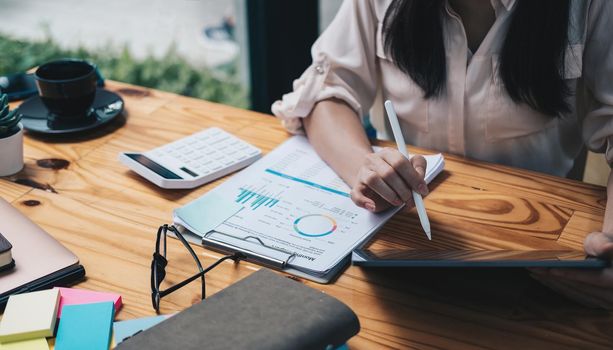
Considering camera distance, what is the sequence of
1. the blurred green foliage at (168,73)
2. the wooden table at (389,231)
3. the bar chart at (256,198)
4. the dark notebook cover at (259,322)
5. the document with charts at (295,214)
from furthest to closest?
the blurred green foliage at (168,73), the bar chart at (256,198), the document with charts at (295,214), the wooden table at (389,231), the dark notebook cover at (259,322)

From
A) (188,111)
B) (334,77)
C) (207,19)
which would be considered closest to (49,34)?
(207,19)

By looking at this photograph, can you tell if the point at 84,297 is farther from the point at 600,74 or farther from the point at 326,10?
the point at 326,10

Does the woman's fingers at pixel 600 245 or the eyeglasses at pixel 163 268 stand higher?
the woman's fingers at pixel 600 245

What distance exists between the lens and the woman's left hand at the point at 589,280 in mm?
815

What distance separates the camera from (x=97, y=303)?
2.74 ft

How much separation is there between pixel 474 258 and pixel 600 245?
151 millimetres

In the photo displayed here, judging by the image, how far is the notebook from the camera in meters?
0.87

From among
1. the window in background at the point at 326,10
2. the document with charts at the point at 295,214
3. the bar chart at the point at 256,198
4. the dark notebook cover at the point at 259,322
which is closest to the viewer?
the dark notebook cover at the point at 259,322

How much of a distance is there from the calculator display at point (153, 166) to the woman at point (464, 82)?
27 centimetres

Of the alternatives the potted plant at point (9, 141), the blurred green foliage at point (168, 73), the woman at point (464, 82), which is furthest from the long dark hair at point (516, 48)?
the blurred green foliage at point (168, 73)

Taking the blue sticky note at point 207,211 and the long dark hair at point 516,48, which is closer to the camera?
the blue sticky note at point 207,211

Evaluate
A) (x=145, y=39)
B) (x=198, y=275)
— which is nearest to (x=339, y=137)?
(x=198, y=275)

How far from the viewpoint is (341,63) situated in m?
1.34

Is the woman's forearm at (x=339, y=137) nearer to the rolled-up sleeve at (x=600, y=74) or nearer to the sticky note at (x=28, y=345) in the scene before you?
the rolled-up sleeve at (x=600, y=74)
